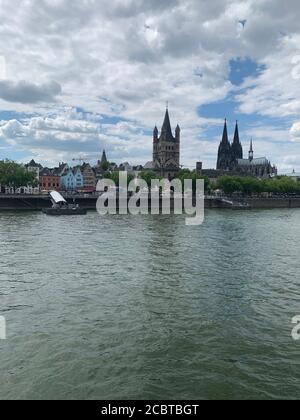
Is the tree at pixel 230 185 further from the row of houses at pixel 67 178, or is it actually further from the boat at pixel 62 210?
the boat at pixel 62 210

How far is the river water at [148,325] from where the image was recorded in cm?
1200

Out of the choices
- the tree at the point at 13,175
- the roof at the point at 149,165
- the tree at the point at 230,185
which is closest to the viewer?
the tree at the point at 13,175

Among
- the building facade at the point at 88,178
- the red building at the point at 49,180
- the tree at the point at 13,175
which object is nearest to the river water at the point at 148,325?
the tree at the point at 13,175

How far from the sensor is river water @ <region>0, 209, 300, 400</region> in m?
12.0

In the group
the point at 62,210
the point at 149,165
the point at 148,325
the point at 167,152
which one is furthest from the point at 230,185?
the point at 148,325

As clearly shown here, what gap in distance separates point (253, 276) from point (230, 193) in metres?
108

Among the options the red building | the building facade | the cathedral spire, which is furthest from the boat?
the cathedral spire

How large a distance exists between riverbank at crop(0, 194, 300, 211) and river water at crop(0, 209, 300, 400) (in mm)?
53898

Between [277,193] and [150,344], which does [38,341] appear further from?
[277,193]

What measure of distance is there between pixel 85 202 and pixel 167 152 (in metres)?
83.4

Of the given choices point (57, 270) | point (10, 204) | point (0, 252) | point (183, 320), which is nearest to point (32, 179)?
point (10, 204)

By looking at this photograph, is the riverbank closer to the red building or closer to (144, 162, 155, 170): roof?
the red building

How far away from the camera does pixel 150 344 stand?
47.8 feet

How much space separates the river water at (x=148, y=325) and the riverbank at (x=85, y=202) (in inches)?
2122
